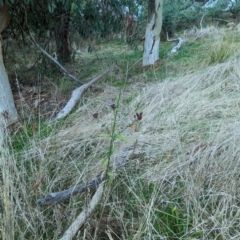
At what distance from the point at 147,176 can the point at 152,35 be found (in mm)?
3427

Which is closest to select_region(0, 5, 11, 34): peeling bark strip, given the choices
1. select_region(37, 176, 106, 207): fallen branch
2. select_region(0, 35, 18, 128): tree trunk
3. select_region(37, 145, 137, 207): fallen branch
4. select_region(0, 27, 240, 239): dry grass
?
select_region(0, 35, 18, 128): tree trunk

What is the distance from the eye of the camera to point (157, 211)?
4.62 feet

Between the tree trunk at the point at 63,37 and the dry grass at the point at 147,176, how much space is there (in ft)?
7.11

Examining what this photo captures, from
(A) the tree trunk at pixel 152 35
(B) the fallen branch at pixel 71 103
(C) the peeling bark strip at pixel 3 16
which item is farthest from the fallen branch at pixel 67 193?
(A) the tree trunk at pixel 152 35

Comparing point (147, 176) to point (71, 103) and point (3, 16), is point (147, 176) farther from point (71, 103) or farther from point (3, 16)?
point (3, 16)

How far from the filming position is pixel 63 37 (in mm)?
4836

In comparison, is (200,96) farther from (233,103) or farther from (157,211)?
(157,211)

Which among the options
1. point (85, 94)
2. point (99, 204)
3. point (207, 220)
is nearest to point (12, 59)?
point (85, 94)

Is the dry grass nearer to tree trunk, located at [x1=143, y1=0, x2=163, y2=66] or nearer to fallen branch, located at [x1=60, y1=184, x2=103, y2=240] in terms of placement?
fallen branch, located at [x1=60, y1=184, x2=103, y2=240]

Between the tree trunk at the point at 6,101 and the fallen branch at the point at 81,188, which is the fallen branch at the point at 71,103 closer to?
the tree trunk at the point at 6,101

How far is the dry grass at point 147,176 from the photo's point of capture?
1349 mm

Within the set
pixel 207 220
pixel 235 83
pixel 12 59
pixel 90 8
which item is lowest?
pixel 207 220

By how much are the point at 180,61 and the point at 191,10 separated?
5741 millimetres

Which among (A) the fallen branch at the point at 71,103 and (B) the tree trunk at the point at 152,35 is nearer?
(A) the fallen branch at the point at 71,103
